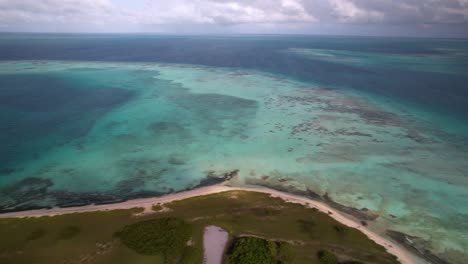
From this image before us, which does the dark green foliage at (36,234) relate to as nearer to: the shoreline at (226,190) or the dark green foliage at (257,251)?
the shoreline at (226,190)

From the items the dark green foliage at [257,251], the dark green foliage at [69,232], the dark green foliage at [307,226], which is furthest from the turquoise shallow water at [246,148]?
the dark green foliage at [257,251]

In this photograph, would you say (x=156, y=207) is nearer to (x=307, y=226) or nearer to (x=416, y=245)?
(x=307, y=226)

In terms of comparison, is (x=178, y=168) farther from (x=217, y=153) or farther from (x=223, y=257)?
(x=223, y=257)

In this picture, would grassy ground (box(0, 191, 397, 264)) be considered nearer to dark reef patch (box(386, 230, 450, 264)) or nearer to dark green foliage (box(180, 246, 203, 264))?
dark green foliage (box(180, 246, 203, 264))

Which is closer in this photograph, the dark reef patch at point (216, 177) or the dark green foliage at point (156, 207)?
the dark green foliage at point (156, 207)

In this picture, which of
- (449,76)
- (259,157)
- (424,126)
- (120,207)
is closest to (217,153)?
(259,157)

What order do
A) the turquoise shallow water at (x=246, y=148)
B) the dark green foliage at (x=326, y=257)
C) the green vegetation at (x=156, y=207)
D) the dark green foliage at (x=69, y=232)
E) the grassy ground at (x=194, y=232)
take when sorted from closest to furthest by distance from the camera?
the dark green foliage at (x=326, y=257)
the grassy ground at (x=194, y=232)
the dark green foliage at (x=69, y=232)
the green vegetation at (x=156, y=207)
the turquoise shallow water at (x=246, y=148)

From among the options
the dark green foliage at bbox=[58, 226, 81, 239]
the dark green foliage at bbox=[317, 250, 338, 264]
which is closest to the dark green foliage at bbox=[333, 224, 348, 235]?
the dark green foliage at bbox=[317, 250, 338, 264]
